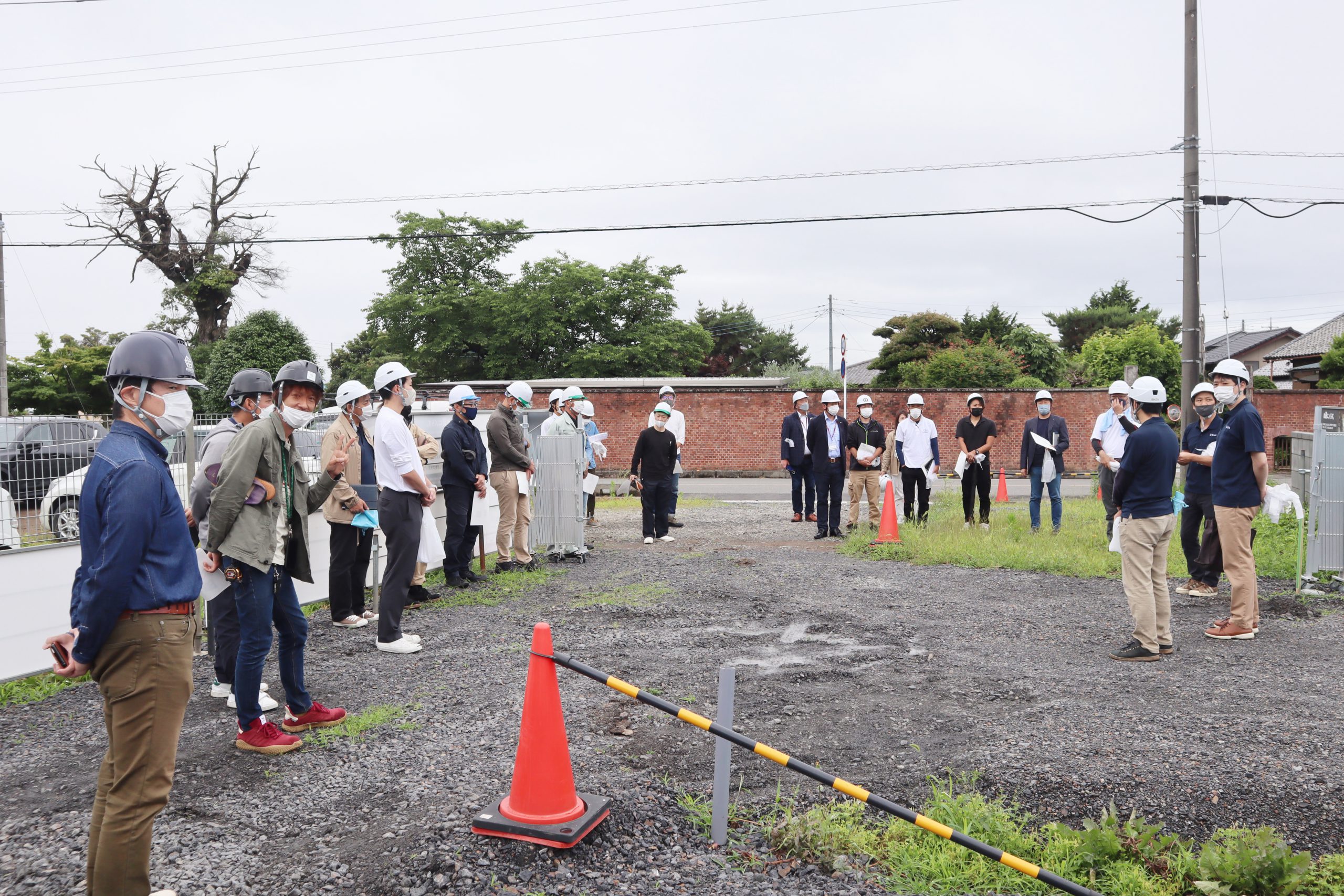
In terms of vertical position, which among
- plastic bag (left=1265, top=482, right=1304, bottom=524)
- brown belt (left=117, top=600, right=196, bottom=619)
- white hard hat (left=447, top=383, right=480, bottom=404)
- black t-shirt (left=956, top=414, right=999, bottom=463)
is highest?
white hard hat (left=447, top=383, right=480, bottom=404)

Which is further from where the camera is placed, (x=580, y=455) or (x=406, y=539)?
(x=580, y=455)

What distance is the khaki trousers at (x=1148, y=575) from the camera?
6414 mm

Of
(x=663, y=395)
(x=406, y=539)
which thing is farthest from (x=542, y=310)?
(x=406, y=539)

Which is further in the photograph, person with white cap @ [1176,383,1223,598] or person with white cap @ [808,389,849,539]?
person with white cap @ [808,389,849,539]

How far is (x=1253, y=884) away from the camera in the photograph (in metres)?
3.23

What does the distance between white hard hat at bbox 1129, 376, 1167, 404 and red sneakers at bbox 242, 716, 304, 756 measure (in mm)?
6185

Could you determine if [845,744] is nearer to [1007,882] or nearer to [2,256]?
[1007,882]

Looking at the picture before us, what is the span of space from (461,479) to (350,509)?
76.2 inches

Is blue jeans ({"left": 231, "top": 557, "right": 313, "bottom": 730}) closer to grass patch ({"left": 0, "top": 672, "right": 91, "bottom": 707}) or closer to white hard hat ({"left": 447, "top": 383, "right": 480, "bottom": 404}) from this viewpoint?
grass patch ({"left": 0, "top": 672, "right": 91, "bottom": 707})

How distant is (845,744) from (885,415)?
25969 mm

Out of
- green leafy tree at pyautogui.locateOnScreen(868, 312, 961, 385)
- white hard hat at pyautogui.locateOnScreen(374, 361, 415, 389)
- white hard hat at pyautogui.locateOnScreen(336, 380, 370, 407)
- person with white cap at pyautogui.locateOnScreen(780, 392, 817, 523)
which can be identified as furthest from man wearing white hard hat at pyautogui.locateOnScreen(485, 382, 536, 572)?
green leafy tree at pyautogui.locateOnScreen(868, 312, 961, 385)

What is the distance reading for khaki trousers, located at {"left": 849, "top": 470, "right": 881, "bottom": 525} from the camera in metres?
12.8

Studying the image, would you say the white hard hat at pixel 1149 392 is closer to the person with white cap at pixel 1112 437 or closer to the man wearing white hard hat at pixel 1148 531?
the man wearing white hard hat at pixel 1148 531

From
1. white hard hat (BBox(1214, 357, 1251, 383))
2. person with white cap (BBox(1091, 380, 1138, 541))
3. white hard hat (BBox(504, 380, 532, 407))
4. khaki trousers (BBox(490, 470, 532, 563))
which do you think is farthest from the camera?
person with white cap (BBox(1091, 380, 1138, 541))
